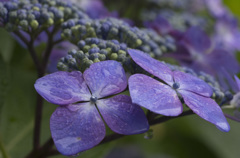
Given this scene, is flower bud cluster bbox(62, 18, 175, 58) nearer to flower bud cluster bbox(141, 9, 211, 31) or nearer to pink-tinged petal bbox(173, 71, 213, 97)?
pink-tinged petal bbox(173, 71, 213, 97)

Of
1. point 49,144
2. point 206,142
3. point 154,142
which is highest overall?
point 49,144

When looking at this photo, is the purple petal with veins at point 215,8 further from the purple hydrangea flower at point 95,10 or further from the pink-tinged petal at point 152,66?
the pink-tinged petal at point 152,66

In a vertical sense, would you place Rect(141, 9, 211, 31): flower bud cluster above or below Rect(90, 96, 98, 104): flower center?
below

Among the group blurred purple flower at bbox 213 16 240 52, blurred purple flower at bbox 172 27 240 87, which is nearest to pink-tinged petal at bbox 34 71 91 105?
blurred purple flower at bbox 172 27 240 87

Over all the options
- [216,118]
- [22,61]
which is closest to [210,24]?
[22,61]

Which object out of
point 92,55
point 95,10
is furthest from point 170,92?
point 95,10

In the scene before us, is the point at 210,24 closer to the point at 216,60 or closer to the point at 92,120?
the point at 216,60

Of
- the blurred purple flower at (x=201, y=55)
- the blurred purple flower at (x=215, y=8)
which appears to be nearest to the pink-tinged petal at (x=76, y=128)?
the blurred purple flower at (x=201, y=55)
